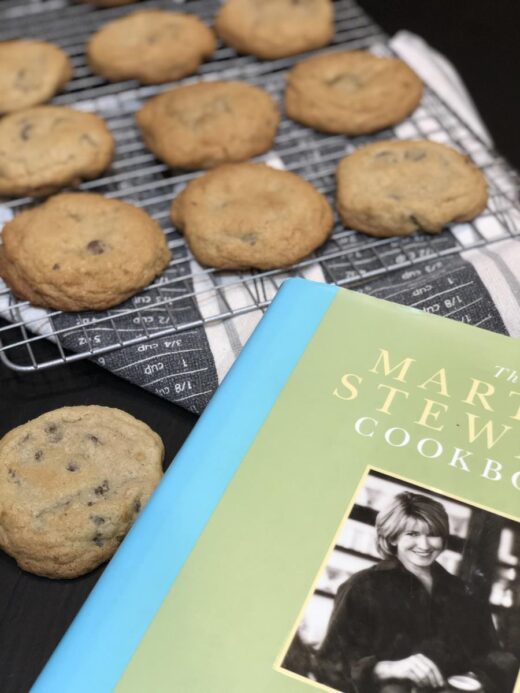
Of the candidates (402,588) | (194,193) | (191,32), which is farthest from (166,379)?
(191,32)

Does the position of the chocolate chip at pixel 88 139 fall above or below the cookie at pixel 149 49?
below

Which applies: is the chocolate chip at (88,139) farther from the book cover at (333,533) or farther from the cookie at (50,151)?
the book cover at (333,533)

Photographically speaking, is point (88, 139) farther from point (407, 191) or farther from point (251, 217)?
point (407, 191)

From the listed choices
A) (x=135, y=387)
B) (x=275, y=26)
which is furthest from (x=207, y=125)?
(x=135, y=387)

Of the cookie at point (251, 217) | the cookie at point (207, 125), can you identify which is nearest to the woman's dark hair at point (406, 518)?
the cookie at point (251, 217)

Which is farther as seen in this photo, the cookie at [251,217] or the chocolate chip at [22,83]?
the chocolate chip at [22,83]

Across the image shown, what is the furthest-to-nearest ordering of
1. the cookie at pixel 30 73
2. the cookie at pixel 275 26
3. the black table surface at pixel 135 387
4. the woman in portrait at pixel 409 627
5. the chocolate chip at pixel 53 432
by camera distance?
the cookie at pixel 275 26 → the cookie at pixel 30 73 → the chocolate chip at pixel 53 432 → the black table surface at pixel 135 387 → the woman in portrait at pixel 409 627
